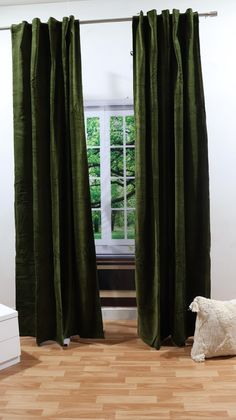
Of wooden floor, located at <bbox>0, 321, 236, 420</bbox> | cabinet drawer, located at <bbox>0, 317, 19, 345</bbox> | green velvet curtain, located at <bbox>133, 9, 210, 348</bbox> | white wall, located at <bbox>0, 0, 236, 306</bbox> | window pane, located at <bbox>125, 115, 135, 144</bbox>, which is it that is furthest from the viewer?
window pane, located at <bbox>125, 115, 135, 144</bbox>

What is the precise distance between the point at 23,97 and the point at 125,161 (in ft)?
3.11

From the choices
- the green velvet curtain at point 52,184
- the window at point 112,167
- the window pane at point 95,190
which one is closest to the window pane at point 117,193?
the window at point 112,167

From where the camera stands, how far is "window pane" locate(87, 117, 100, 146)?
3.47m


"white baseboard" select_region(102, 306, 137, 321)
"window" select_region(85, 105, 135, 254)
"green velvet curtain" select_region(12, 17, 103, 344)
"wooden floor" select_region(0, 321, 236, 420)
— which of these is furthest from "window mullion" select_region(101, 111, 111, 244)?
"wooden floor" select_region(0, 321, 236, 420)

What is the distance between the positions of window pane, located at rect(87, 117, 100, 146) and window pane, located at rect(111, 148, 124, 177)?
15 cm

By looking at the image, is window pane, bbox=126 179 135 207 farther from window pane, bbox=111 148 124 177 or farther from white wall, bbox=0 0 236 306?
white wall, bbox=0 0 236 306

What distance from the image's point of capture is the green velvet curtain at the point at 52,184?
9.32 ft

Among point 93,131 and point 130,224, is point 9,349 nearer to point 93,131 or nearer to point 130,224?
point 130,224

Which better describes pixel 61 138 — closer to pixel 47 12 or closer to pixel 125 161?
pixel 125 161

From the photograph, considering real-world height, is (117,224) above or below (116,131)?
below

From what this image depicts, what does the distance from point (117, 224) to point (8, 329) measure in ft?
4.19

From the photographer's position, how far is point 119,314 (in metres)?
3.46

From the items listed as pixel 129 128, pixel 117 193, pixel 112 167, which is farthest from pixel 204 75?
pixel 117 193

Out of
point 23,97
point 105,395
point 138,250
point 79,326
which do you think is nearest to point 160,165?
point 138,250
